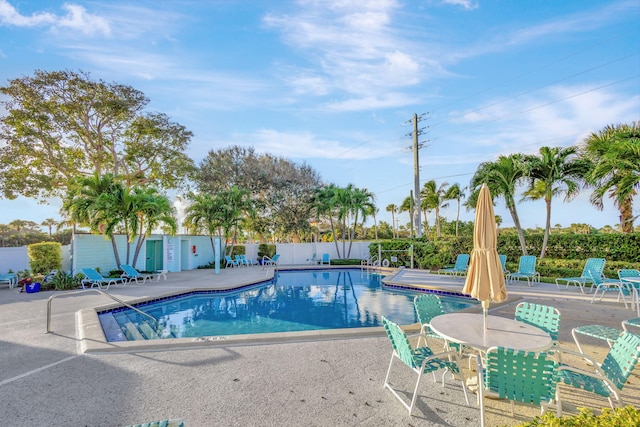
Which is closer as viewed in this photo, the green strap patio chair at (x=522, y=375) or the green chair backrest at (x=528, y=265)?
the green strap patio chair at (x=522, y=375)

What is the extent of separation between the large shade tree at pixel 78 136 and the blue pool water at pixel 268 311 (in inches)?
353

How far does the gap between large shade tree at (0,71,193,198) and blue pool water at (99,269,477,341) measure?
29.4 feet

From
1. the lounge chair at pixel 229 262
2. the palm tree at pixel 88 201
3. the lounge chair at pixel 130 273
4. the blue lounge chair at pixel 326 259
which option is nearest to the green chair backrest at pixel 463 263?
the blue lounge chair at pixel 326 259

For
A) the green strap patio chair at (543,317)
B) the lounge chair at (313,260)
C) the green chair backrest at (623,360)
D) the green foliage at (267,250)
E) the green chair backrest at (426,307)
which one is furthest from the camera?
the green foliage at (267,250)

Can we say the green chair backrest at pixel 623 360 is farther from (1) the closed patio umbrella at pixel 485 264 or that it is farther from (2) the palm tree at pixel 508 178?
(2) the palm tree at pixel 508 178

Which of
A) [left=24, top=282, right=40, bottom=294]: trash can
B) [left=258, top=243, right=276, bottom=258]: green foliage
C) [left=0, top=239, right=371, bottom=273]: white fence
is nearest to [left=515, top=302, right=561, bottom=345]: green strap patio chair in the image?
[left=24, top=282, right=40, bottom=294]: trash can

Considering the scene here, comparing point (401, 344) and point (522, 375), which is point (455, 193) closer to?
point (401, 344)

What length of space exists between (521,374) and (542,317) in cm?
170

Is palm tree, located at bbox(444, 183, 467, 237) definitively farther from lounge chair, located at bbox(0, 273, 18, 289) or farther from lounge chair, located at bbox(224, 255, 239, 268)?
lounge chair, located at bbox(0, 273, 18, 289)

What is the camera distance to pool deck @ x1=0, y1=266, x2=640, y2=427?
2.79 metres

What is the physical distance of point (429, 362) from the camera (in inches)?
118

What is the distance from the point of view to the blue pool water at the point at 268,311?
6.71m

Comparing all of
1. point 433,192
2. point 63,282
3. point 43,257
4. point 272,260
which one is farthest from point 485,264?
point 433,192

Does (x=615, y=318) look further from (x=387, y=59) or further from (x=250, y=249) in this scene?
(x=250, y=249)
